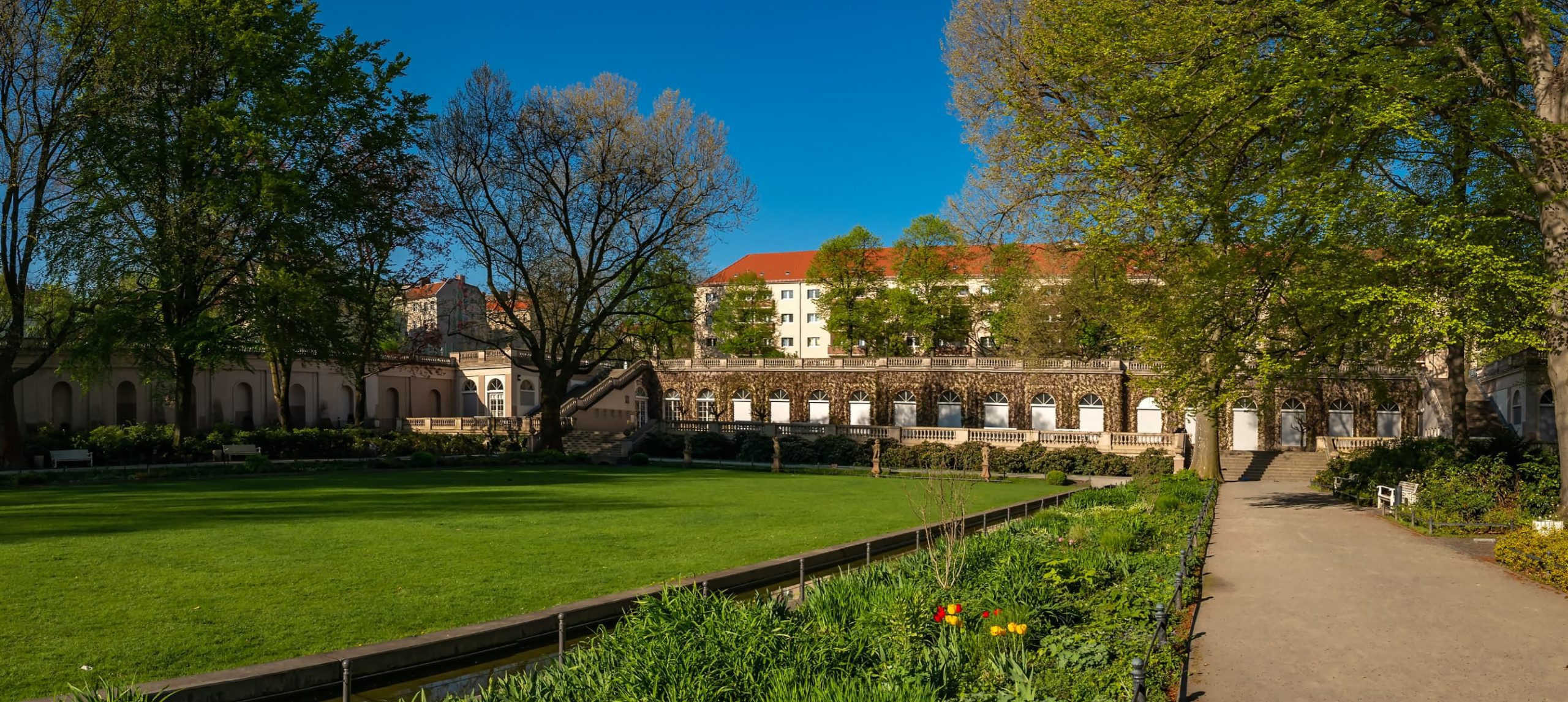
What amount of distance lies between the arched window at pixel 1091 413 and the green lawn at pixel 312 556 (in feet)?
88.5

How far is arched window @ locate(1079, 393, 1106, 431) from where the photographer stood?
4812cm

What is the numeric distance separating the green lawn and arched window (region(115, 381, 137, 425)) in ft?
79.0

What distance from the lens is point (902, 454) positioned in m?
41.8

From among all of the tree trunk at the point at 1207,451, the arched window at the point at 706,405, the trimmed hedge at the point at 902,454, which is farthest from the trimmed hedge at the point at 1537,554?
A: the arched window at the point at 706,405

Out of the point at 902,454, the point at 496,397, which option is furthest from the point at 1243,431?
the point at 496,397

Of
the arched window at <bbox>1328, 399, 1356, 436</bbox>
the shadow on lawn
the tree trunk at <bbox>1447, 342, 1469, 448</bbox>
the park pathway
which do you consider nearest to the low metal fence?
the park pathway

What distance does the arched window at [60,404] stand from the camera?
128 ft

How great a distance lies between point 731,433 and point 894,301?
63.9 feet

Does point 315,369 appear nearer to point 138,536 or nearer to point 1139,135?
point 138,536

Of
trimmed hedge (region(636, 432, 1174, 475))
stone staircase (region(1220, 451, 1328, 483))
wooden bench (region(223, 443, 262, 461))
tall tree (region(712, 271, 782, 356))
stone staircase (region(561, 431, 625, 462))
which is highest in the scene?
tall tree (region(712, 271, 782, 356))

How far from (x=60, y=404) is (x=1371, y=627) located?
47.1 m

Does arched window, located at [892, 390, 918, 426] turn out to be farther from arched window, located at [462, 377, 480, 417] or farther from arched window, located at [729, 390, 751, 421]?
arched window, located at [462, 377, 480, 417]

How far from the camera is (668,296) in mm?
39094

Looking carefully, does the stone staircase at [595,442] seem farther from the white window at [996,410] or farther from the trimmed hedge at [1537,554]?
the trimmed hedge at [1537,554]
